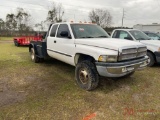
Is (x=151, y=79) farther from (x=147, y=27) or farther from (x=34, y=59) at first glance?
(x=147, y=27)

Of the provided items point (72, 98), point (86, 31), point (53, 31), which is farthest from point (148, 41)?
point (72, 98)

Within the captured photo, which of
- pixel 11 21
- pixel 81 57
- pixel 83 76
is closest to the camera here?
pixel 83 76

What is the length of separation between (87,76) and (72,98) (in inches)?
30.6

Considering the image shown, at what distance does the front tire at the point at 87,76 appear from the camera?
14.5 ft

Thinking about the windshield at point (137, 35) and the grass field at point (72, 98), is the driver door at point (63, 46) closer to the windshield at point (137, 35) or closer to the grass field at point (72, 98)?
the grass field at point (72, 98)

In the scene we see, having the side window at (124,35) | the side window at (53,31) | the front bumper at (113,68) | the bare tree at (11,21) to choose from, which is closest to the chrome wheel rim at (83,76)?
the front bumper at (113,68)

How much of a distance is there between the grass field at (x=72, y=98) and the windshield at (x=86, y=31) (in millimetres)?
1455

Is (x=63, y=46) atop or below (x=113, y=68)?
atop

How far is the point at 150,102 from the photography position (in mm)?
4035

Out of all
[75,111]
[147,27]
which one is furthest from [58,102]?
[147,27]

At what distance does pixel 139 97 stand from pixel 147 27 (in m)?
27.6

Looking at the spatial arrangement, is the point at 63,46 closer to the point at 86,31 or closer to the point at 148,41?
the point at 86,31

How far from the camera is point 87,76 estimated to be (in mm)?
4652

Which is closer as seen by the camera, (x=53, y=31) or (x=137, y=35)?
(x=53, y=31)
